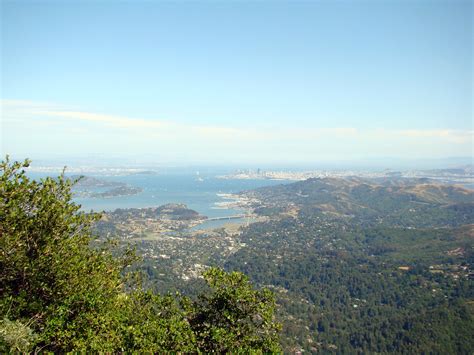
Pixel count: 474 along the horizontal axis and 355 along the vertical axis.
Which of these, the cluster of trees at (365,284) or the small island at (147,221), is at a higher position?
the small island at (147,221)

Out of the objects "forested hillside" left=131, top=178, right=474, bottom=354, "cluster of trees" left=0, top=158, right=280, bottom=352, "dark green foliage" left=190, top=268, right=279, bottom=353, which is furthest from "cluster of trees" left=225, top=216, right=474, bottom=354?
"cluster of trees" left=0, top=158, right=280, bottom=352

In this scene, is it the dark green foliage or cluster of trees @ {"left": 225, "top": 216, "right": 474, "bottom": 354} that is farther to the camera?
cluster of trees @ {"left": 225, "top": 216, "right": 474, "bottom": 354}

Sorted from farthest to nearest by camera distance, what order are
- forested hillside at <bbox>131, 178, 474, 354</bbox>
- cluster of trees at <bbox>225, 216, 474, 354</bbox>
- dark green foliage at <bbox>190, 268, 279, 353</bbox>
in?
1. forested hillside at <bbox>131, 178, 474, 354</bbox>
2. cluster of trees at <bbox>225, 216, 474, 354</bbox>
3. dark green foliage at <bbox>190, 268, 279, 353</bbox>

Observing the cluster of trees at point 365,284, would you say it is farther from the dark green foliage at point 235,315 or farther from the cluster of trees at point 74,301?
the cluster of trees at point 74,301

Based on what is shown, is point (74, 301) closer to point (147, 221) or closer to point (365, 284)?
point (365, 284)

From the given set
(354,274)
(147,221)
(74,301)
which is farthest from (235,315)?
(147,221)

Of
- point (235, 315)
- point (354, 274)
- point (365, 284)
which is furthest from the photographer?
point (354, 274)

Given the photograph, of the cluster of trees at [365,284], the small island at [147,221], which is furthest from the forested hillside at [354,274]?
the small island at [147,221]

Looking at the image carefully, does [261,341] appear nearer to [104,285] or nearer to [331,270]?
[104,285]

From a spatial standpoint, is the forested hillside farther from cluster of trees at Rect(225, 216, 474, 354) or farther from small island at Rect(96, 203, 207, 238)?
small island at Rect(96, 203, 207, 238)
